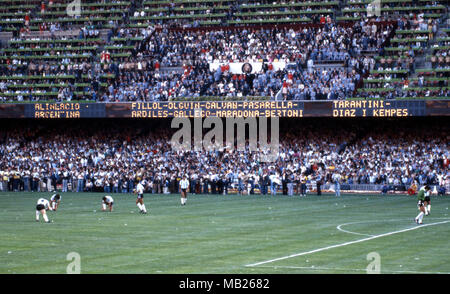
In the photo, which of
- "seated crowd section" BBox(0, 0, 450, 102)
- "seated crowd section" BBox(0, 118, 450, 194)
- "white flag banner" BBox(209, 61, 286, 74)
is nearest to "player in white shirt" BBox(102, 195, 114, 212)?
"seated crowd section" BBox(0, 118, 450, 194)

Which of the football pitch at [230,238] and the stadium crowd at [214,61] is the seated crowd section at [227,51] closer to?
the stadium crowd at [214,61]

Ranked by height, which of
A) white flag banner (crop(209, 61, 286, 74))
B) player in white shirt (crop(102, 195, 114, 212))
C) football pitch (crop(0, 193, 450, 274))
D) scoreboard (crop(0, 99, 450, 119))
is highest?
white flag banner (crop(209, 61, 286, 74))

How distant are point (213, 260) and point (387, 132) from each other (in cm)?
3887

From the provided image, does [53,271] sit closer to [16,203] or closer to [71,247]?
[71,247]

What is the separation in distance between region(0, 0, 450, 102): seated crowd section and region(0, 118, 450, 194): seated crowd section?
3028mm

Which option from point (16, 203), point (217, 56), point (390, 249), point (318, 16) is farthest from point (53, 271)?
point (318, 16)

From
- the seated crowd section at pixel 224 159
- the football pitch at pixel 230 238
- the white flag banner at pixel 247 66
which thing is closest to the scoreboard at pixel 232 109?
the seated crowd section at pixel 224 159

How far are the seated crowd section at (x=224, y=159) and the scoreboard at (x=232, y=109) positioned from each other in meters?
2.47

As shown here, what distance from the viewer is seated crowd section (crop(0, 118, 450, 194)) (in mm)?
54156

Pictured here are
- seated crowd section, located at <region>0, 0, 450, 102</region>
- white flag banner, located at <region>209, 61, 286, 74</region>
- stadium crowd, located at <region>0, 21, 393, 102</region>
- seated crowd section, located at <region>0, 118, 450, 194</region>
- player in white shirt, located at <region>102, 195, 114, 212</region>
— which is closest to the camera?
player in white shirt, located at <region>102, 195, 114, 212</region>

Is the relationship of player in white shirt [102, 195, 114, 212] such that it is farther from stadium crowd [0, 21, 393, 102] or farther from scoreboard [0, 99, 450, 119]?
stadium crowd [0, 21, 393, 102]

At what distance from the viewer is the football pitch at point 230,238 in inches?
837

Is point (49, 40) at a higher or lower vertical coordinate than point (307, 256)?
higher

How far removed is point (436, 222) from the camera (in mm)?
32312
